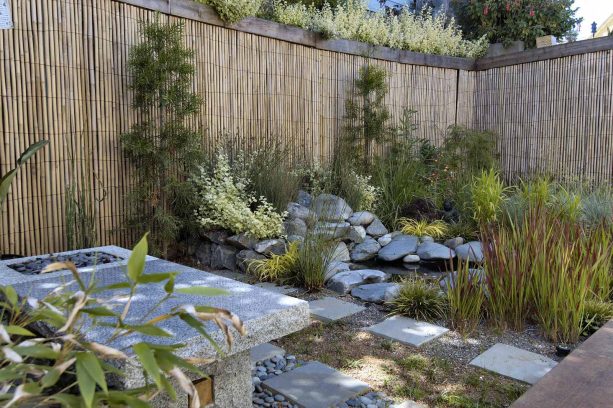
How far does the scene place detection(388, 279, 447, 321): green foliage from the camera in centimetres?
296

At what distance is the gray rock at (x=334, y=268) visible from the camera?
3732mm

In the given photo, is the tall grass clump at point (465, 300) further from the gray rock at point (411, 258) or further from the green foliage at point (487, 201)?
the green foliage at point (487, 201)

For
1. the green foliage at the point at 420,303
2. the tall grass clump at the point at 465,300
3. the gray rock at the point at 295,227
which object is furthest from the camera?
the gray rock at the point at 295,227

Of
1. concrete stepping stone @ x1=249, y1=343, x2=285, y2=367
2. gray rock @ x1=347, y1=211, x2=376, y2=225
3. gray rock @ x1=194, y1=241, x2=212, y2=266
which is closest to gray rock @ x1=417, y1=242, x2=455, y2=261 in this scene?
gray rock @ x1=347, y1=211, x2=376, y2=225

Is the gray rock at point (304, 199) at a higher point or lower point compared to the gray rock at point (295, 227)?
higher

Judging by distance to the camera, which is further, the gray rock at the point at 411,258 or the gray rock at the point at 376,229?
the gray rock at the point at 376,229

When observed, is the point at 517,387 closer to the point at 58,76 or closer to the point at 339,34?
the point at 58,76

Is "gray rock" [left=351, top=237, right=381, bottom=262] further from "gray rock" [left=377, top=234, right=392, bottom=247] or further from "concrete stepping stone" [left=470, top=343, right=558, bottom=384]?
"concrete stepping stone" [left=470, top=343, right=558, bottom=384]

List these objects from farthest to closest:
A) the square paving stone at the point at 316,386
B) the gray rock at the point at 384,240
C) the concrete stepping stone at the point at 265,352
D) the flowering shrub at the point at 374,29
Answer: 1. the flowering shrub at the point at 374,29
2. the gray rock at the point at 384,240
3. the concrete stepping stone at the point at 265,352
4. the square paving stone at the point at 316,386

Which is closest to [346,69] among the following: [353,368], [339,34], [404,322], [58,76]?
[339,34]

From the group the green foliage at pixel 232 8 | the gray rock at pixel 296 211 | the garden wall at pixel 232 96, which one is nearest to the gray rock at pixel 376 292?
the gray rock at pixel 296 211

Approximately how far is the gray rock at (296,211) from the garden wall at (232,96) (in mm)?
810

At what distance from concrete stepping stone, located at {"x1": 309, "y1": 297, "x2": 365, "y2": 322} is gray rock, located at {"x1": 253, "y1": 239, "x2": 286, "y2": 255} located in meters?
0.90

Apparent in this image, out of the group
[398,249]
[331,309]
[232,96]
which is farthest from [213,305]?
[232,96]
